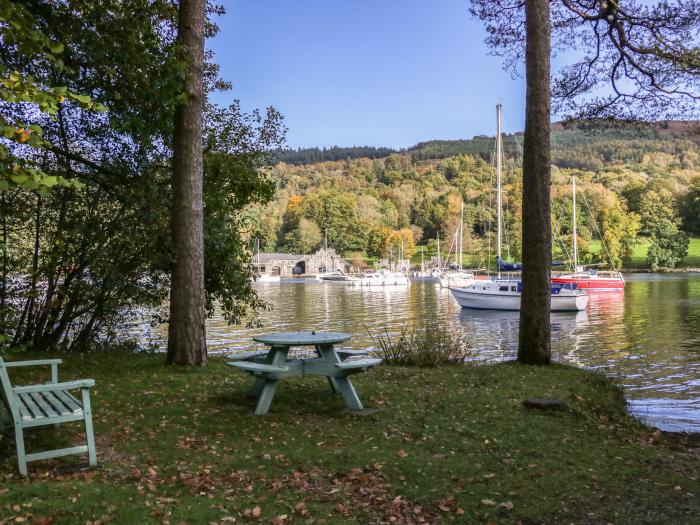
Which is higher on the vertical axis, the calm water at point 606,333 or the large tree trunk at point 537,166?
the large tree trunk at point 537,166

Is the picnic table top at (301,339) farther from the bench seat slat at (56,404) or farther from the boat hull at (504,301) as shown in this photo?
the boat hull at (504,301)

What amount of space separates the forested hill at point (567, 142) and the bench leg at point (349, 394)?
6.24m

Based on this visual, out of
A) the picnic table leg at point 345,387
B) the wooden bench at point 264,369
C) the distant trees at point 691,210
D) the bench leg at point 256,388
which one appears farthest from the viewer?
the distant trees at point 691,210

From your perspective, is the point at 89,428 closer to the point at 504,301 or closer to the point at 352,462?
the point at 352,462

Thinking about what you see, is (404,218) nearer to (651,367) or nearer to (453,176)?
(453,176)

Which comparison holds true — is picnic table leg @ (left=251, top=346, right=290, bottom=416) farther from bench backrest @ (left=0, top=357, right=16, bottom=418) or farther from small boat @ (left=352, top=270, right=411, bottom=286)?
small boat @ (left=352, top=270, right=411, bottom=286)

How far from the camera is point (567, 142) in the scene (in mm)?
75938

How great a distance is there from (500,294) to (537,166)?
2772cm

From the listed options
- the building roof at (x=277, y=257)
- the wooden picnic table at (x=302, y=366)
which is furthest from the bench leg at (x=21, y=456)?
the building roof at (x=277, y=257)

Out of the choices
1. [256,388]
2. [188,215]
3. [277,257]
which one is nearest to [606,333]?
[188,215]

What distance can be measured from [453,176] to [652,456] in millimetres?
151697

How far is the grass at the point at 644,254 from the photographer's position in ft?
300

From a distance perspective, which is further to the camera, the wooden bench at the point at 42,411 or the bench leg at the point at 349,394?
the bench leg at the point at 349,394

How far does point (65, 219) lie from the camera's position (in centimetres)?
982
